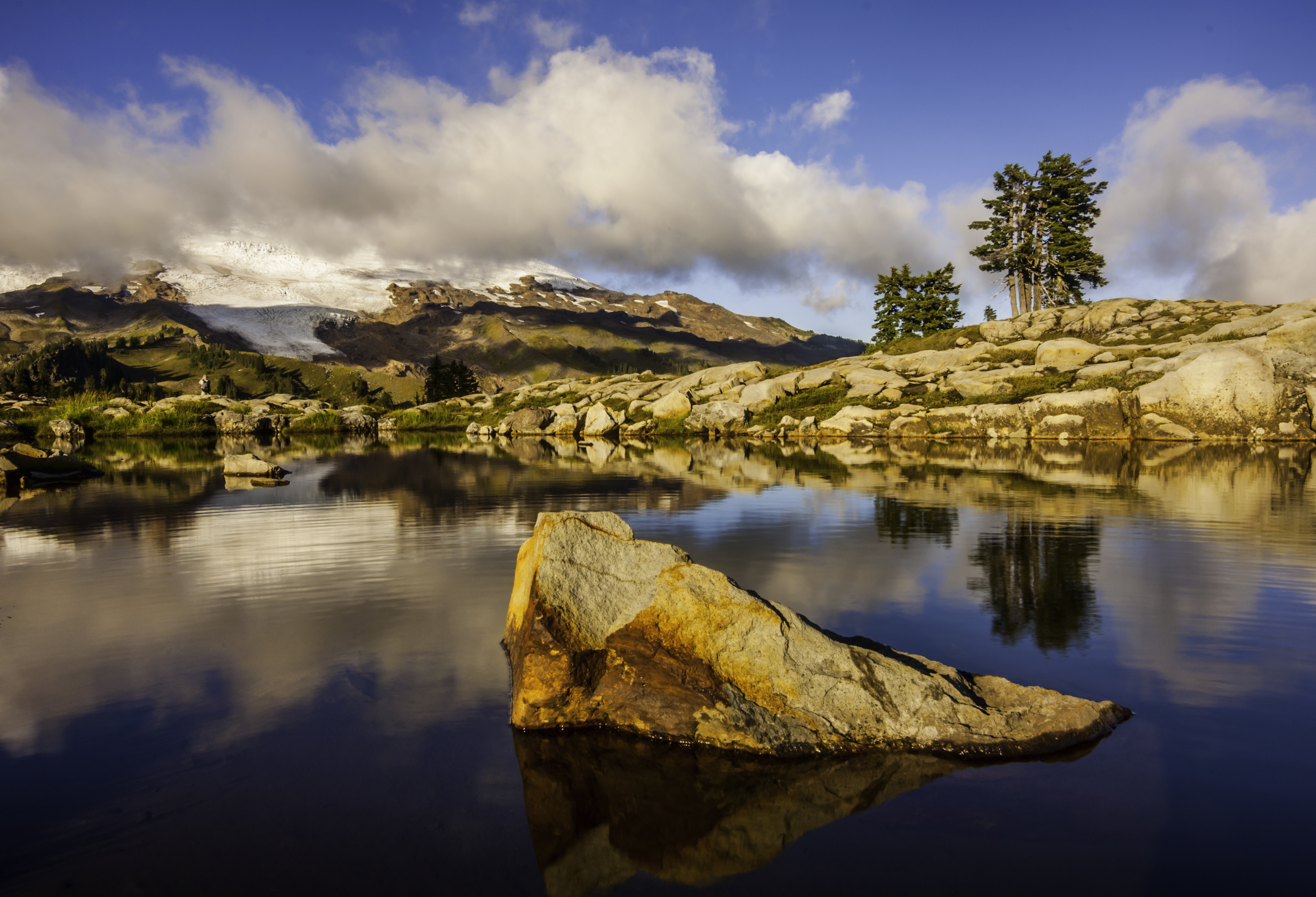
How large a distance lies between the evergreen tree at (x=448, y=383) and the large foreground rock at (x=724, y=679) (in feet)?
437

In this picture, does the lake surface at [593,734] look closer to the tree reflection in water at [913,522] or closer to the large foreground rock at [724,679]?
the large foreground rock at [724,679]

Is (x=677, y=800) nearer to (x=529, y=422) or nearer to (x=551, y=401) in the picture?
(x=529, y=422)

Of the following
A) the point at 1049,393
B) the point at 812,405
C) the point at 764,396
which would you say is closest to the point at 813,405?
the point at 812,405

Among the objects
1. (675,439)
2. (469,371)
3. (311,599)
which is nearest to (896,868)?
(311,599)

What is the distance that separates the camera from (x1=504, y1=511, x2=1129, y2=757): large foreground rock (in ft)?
24.8

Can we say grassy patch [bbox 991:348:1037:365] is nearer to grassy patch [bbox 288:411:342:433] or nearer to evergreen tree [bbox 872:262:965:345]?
evergreen tree [bbox 872:262:965:345]

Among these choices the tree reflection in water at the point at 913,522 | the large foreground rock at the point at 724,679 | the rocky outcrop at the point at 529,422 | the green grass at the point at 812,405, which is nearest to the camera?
the large foreground rock at the point at 724,679

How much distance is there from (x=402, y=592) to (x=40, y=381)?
588 feet

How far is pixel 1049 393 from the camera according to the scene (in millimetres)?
59594

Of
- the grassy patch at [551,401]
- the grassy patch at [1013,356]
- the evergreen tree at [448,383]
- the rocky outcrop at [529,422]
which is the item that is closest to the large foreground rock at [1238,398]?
the grassy patch at [1013,356]

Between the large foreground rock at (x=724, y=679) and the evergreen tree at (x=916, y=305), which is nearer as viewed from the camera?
the large foreground rock at (x=724, y=679)

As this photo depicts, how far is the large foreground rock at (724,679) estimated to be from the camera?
7.55 meters

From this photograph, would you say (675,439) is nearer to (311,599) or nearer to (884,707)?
(311,599)

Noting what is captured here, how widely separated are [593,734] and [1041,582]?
10824 mm
